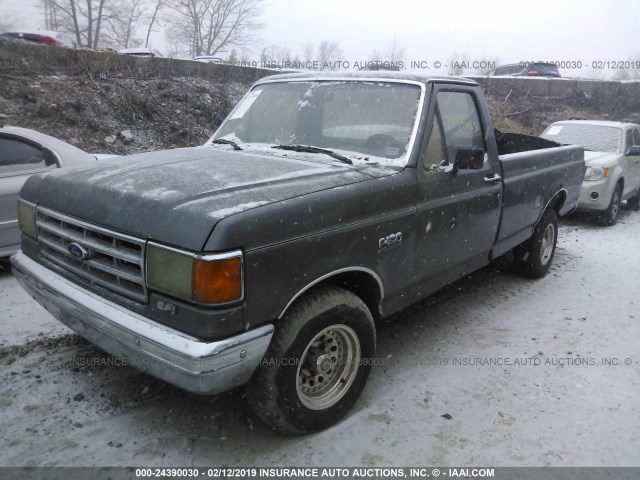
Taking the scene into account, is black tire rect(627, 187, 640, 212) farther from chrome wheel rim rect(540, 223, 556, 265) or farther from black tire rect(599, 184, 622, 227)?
chrome wheel rim rect(540, 223, 556, 265)

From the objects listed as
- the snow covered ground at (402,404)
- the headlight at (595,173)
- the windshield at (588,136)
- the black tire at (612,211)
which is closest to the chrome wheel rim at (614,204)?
the black tire at (612,211)

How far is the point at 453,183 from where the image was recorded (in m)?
3.44

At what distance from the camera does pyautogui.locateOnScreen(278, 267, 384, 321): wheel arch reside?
2.66 m

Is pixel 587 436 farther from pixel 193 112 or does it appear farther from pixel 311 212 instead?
pixel 193 112

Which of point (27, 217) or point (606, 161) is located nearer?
point (27, 217)

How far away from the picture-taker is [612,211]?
26.6ft

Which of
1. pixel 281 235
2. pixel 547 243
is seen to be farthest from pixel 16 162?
pixel 547 243

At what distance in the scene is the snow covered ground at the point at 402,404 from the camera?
8.45 feet

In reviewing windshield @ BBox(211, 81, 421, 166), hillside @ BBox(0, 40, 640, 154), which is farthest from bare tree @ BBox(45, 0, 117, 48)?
windshield @ BBox(211, 81, 421, 166)

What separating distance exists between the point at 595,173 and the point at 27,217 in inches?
311

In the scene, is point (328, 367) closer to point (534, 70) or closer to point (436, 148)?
point (436, 148)

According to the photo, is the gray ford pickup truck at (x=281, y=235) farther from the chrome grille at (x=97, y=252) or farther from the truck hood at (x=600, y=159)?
the truck hood at (x=600, y=159)

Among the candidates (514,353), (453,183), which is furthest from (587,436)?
(453,183)

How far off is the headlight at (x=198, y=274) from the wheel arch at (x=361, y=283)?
488mm
